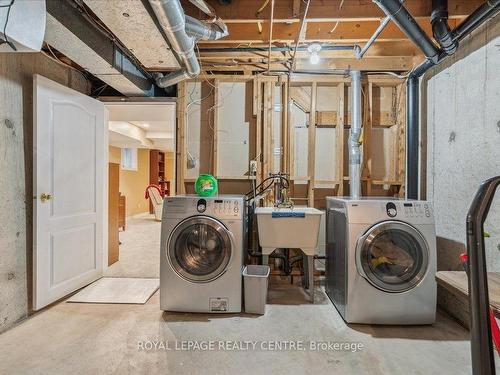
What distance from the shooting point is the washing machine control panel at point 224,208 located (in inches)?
88.0

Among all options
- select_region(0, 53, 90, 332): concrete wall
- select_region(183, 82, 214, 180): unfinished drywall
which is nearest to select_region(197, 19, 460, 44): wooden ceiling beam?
select_region(183, 82, 214, 180): unfinished drywall

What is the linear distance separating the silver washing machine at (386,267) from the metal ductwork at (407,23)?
1268 mm

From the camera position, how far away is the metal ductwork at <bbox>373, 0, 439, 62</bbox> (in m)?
1.78

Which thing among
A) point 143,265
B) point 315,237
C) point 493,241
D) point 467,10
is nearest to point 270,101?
point 315,237

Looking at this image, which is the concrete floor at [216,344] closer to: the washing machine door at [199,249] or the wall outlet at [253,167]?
the washing machine door at [199,249]

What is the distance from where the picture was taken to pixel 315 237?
235 cm

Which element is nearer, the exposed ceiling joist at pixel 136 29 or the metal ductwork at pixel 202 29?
the exposed ceiling joist at pixel 136 29

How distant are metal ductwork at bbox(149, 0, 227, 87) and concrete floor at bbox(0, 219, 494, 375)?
2157 mm

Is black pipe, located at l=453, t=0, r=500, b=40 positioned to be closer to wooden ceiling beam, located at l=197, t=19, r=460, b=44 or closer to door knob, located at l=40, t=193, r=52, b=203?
wooden ceiling beam, located at l=197, t=19, r=460, b=44

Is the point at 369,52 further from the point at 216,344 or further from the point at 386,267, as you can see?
the point at 216,344

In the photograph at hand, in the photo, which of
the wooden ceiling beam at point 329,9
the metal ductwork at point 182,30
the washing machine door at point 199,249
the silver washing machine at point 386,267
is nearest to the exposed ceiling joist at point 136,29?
the metal ductwork at point 182,30

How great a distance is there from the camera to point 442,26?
204 centimetres

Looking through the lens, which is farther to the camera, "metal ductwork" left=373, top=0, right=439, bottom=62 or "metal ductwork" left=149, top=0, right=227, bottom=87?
"metal ductwork" left=373, top=0, right=439, bottom=62

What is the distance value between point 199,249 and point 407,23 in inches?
94.1
